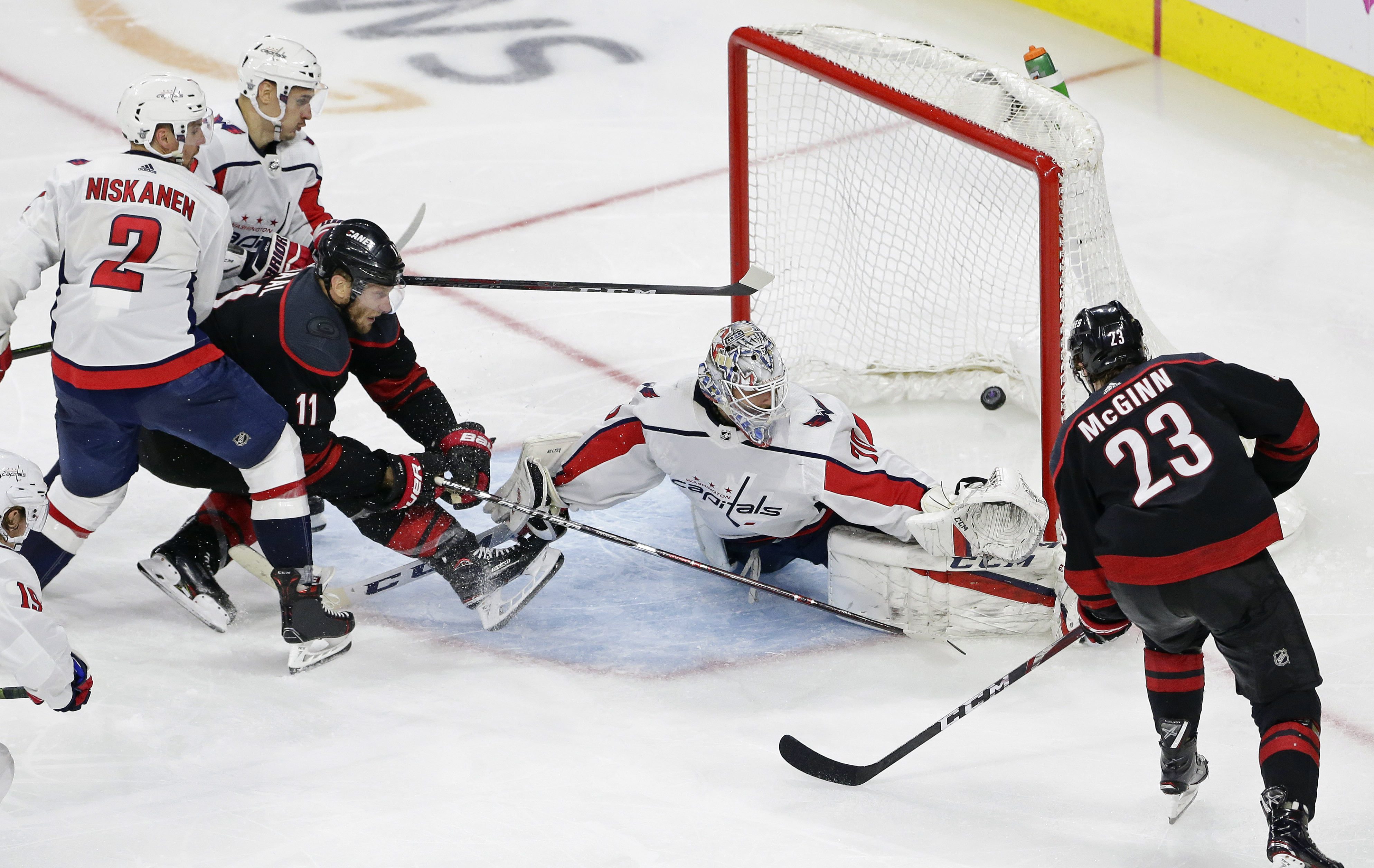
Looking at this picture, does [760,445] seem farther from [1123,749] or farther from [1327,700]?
[1327,700]

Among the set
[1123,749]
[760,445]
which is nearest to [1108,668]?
[1123,749]

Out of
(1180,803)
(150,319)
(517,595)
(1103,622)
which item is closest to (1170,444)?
(1103,622)

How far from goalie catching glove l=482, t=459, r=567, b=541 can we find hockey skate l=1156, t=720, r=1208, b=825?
134 centimetres

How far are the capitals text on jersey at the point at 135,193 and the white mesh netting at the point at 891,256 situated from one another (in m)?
1.48

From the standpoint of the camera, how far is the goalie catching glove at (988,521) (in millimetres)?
3018

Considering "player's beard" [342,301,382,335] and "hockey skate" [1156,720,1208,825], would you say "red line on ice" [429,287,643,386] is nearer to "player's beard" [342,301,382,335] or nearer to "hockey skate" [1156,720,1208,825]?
"player's beard" [342,301,382,335]

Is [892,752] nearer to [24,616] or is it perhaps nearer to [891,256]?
[24,616]

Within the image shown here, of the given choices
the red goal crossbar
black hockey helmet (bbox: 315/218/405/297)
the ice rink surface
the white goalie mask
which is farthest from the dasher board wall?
black hockey helmet (bbox: 315/218/405/297)

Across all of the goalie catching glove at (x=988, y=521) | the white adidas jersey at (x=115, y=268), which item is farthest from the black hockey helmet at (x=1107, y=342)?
the white adidas jersey at (x=115, y=268)

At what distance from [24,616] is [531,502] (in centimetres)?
115

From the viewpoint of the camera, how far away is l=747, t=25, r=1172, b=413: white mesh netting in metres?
4.03

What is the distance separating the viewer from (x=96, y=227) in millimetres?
3061

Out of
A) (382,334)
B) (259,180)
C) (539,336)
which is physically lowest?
(539,336)

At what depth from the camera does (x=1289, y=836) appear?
7.79 feet
